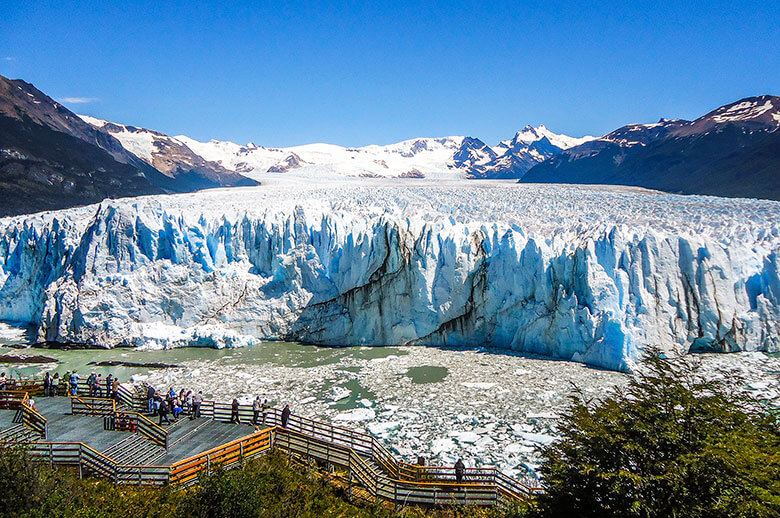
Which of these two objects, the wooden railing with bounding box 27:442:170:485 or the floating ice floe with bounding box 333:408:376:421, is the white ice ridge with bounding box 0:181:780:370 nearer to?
the floating ice floe with bounding box 333:408:376:421

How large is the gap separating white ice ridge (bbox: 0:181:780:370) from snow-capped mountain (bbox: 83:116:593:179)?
2101 inches

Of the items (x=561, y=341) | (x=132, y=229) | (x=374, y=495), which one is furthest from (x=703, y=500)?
(x=132, y=229)

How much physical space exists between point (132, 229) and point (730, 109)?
249 feet

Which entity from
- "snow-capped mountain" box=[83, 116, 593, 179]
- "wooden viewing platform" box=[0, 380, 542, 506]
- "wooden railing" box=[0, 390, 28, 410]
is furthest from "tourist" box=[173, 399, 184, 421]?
"snow-capped mountain" box=[83, 116, 593, 179]

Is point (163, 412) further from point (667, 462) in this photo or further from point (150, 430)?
point (667, 462)

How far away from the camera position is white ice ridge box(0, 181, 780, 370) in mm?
18750

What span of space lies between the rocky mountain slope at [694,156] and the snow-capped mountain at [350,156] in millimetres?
23112

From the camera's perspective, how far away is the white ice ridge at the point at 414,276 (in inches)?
738

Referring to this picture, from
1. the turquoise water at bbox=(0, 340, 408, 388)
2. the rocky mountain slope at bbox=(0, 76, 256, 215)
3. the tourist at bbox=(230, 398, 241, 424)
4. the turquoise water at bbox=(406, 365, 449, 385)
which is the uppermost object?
the rocky mountain slope at bbox=(0, 76, 256, 215)

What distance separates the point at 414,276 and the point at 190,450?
13.5 metres

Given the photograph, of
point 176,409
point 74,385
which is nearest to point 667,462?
point 176,409

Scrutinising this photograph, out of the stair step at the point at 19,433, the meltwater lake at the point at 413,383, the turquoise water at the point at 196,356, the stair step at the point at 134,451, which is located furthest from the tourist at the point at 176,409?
the turquoise water at the point at 196,356

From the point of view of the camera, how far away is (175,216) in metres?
24.3

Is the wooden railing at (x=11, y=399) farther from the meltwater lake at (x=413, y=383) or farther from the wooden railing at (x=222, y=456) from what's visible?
the wooden railing at (x=222, y=456)
